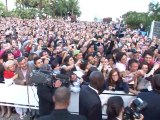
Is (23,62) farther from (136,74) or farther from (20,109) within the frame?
(136,74)

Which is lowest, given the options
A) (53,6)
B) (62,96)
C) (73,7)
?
(62,96)

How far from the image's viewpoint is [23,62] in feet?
24.5

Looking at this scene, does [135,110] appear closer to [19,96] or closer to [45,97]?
[45,97]

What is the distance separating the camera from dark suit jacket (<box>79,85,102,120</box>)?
177 inches

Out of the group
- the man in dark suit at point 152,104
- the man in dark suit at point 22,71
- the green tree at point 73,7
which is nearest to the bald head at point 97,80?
the man in dark suit at point 152,104

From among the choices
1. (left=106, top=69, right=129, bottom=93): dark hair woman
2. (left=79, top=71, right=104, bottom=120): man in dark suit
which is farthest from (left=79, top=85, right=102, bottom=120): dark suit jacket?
(left=106, top=69, right=129, bottom=93): dark hair woman

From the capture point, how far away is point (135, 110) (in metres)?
4.38

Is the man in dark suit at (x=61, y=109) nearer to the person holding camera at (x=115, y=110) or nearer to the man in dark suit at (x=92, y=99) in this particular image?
the person holding camera at (x=115, y=110)

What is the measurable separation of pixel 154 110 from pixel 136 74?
2461mm

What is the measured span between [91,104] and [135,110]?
0.59 metres

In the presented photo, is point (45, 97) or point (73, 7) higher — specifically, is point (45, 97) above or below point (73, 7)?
below

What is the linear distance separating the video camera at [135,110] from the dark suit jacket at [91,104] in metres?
0.41

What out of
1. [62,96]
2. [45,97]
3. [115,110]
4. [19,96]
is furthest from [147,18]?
[62,96]

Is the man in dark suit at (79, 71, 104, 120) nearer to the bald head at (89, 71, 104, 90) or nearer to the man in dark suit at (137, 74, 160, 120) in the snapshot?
the bald head at (89, 71, 104, 90)
